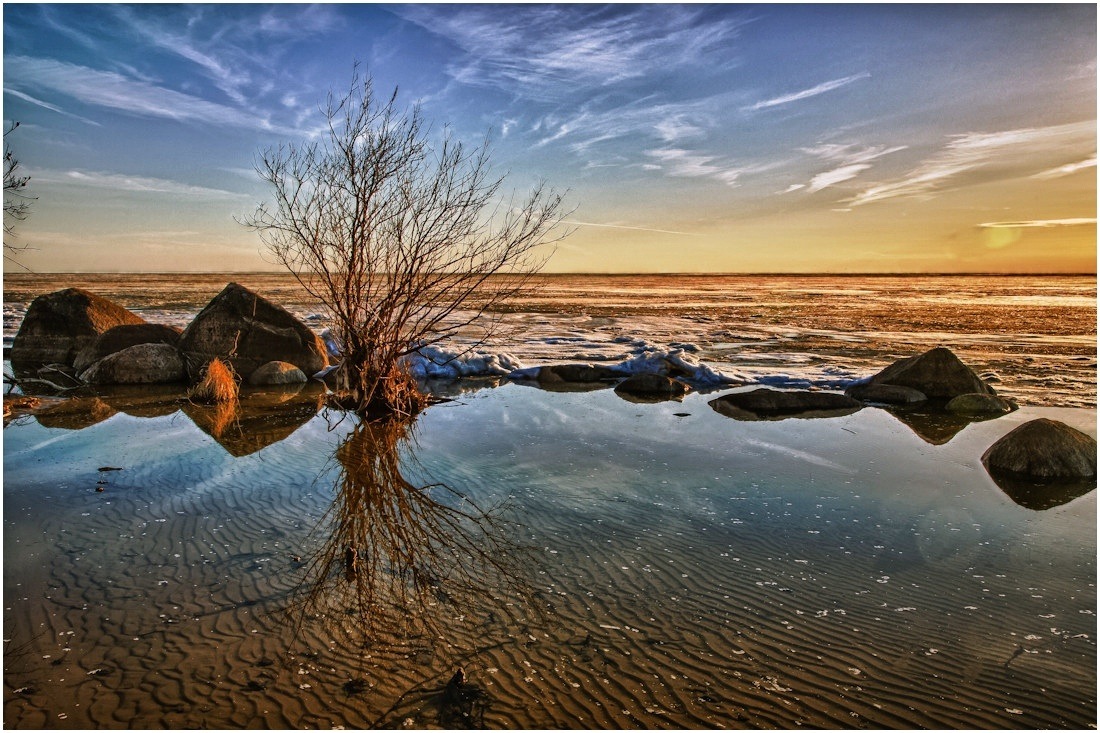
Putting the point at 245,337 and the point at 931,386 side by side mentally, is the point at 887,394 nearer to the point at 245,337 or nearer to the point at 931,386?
the point at 931,386

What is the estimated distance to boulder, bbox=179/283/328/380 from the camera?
46.0 feet

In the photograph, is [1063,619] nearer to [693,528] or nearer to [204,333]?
[693,528]

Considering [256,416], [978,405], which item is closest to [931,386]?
[978,405]

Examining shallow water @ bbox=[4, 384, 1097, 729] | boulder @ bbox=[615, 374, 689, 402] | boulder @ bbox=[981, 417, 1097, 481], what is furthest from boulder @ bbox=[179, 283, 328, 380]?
boulder @ bbox=[981, 417, 1097, 481]

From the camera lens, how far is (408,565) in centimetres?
517

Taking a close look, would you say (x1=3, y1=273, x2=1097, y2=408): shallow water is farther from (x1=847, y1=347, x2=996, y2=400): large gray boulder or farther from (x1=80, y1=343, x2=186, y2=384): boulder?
(x1=80, y1=343, x2=186, y2=384): boulder

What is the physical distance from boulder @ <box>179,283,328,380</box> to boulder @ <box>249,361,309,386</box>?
0.38 m

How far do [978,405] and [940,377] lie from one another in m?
0.99

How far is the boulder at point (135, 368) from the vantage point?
13.2 meters

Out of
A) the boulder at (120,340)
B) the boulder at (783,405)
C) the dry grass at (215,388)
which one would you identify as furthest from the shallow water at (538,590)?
the boulder at (120,340)

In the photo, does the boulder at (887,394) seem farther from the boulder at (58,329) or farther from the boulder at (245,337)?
the boulder at (58,329)

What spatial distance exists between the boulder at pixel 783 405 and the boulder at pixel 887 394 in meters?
0.56

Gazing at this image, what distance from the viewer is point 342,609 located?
4398 mm

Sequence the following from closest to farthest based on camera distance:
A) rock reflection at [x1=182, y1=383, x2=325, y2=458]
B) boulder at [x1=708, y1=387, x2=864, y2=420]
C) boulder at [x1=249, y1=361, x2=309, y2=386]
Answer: rock reflection at [x1=182, y1=383, x2=325, y2=458], boulder at [x1=708, y1=387, x2=864, y2=420], boulder at [x1=249, y1=361, x2=309, y2=386]
